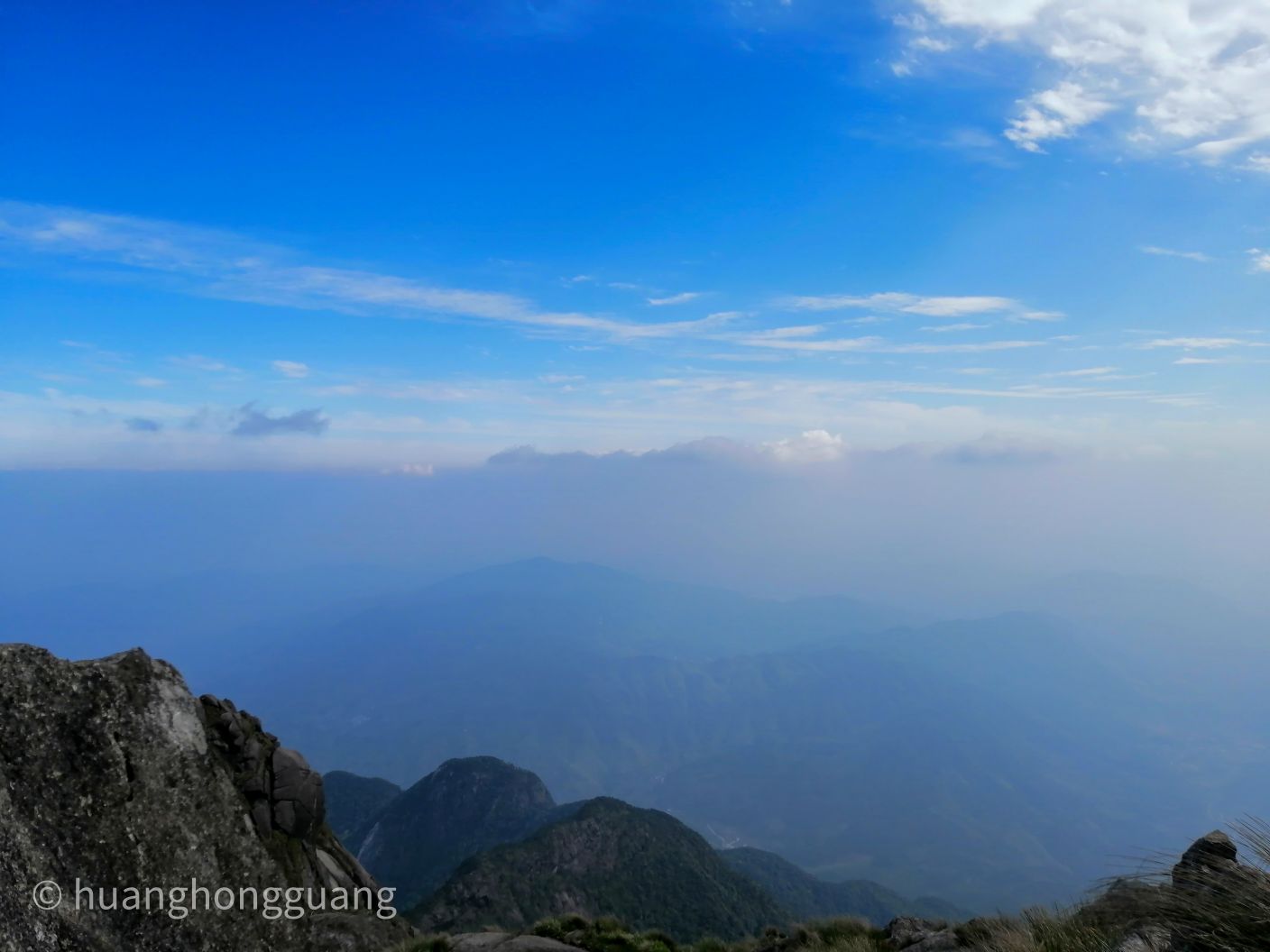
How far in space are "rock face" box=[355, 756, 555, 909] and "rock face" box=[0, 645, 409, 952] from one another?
303 feet

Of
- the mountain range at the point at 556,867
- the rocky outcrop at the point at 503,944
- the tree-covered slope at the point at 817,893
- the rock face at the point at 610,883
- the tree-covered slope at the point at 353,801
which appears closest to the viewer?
the rocky outcrop at the point at 503,944

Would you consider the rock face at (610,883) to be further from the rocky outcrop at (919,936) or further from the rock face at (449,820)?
the rocky outcrop at (919,936)

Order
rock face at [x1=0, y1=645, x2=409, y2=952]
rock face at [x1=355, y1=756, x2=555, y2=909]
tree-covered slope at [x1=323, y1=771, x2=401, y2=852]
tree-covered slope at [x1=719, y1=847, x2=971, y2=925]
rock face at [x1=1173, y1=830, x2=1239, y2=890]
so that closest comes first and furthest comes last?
rock face at [x1=1173, y1=830, x2=1239, y2=890]
rock face at [x1=0, y1=645, x2=409, y2=952]
rock face at [x1=355, y1=756, x2=555, y2=909]
tree-covered slope at [x1=719, y1=847, x2=971, y2=925]
tree-covered slope at [x1=323, y1=771, x2=401, y2=852]

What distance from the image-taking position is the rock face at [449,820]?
10169 centimetres

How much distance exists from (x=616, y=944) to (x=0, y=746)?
14.1m

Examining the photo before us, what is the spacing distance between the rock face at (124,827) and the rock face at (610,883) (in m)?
37.2

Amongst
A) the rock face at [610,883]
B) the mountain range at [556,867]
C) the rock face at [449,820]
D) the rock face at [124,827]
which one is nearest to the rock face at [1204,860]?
the mountain range at [556,867]

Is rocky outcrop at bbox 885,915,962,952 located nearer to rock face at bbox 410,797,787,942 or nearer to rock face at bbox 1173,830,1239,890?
rock face at bbox 1173,830,1239,890

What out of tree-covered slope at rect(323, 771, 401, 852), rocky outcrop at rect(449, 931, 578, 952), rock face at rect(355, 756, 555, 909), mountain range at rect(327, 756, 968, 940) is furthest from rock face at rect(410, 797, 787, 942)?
tree-covered slope at rect(323, 771, 401, 852)

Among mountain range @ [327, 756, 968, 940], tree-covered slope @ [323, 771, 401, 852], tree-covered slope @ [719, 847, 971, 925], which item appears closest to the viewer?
mountain range @ [327, 756, 968, 940]

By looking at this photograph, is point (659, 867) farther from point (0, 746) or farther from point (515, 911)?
point (0, 746)

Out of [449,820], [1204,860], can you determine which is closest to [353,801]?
[449,820]

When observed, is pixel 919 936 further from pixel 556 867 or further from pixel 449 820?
pixel 449 820

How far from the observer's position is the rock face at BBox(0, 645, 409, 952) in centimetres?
1007
